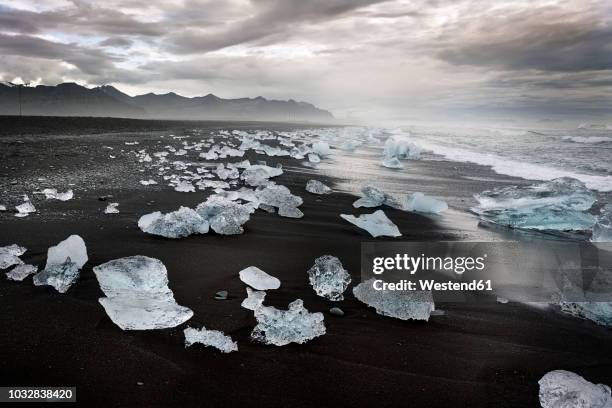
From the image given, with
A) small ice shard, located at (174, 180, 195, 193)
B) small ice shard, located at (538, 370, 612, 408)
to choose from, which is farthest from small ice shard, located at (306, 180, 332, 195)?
small ice shard, located at (538, 370, 612, 408)

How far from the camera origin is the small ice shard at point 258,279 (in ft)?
8.88

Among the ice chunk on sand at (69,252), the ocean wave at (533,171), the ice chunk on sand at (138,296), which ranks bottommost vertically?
the ice chunk on sand at (138,296)

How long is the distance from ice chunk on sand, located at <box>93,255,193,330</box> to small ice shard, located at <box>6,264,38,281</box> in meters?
0.59

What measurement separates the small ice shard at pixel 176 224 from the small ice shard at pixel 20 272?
1.07 metres

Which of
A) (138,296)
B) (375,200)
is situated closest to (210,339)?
(138,296)

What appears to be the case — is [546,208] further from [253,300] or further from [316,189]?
[253,300]

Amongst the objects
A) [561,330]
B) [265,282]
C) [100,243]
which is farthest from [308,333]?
[100,243]

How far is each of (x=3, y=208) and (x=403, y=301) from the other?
4.47 meters

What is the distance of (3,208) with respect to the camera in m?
4.27

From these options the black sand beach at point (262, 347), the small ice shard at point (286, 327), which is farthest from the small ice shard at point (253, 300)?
the small ice shard at point (286, 327)

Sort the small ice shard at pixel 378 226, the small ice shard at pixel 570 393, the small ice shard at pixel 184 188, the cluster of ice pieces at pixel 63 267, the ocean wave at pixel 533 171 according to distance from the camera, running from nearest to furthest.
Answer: the small ice shard at pixel 570 393
the cluster of ice pieces at pixel 63 267
the small ice shard at pixel 378 226
the small ice shard at pixel 184 188
the ocean wave at pixel 533 171

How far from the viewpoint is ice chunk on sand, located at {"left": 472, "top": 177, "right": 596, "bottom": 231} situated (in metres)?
4.74

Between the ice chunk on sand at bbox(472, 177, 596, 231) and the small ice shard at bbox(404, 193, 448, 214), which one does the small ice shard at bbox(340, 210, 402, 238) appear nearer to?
the small ice shard at bbox(404, 193, 448, 214)

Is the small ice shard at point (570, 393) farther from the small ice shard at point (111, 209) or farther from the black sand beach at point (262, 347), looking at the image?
the small ice shard at point (111, 209)
